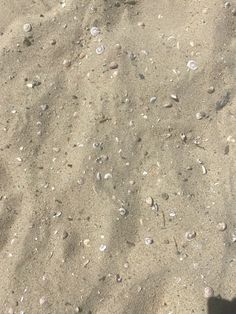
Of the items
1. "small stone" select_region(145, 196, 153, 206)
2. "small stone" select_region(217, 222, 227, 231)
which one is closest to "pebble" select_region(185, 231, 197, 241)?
"small stone" select_region(217, 222, 227, 231)

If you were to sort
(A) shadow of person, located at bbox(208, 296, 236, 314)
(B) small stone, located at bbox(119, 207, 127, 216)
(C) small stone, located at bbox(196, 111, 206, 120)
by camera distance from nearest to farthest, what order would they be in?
(A) shadow of person, located at bbox(208, 296, 236, 314) < (B) small stone, located at bbox(119, 207, 127, 216) < (C) small stone, located at bbox(196, 111, 206, 120)

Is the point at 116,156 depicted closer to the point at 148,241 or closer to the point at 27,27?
the point at 148,241

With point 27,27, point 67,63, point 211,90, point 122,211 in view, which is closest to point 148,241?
point 122,211

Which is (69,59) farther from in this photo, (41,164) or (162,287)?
(162,287)

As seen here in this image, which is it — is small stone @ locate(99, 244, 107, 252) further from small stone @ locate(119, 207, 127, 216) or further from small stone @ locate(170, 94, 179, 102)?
small stone @ locate(170, 94, 179, 102)

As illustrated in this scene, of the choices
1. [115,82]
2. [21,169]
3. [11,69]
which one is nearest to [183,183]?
[115,82]

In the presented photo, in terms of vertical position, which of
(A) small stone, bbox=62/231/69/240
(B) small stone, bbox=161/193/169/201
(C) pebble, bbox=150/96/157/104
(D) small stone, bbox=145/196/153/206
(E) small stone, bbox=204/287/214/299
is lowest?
(E) small stone, bbox=204/287/214/299

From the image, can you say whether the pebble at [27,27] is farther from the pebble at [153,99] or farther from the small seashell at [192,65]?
the small seashell at [192,65]

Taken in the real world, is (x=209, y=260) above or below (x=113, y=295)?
below
